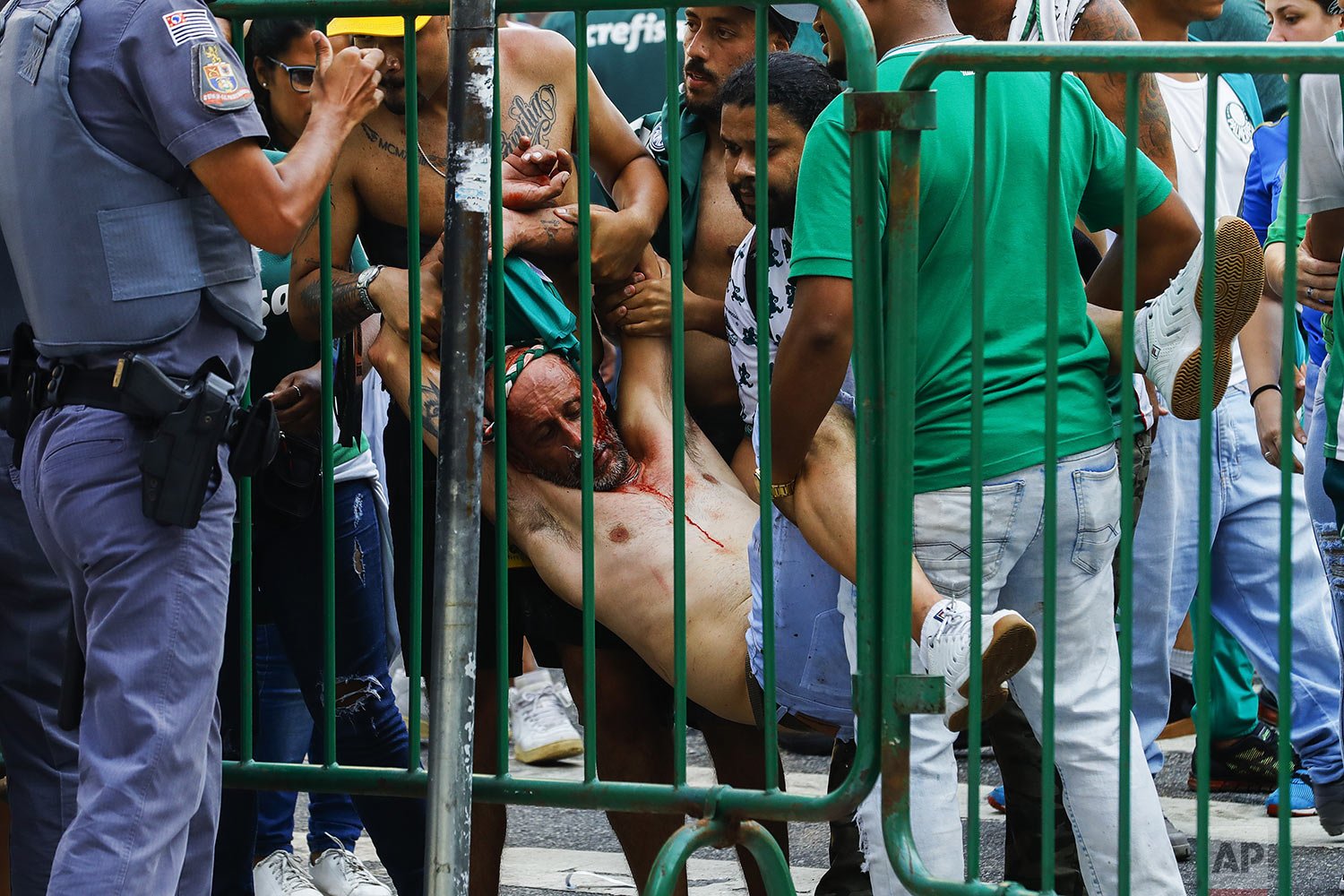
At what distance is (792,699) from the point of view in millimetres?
3482

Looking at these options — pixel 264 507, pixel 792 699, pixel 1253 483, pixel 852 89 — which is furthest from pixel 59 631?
pixel 1253 483

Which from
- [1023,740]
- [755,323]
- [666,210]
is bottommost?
[1023,740]

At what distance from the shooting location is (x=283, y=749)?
4512 millimetres

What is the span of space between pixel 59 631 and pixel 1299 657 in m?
2.87

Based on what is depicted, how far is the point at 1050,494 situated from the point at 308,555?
1636 millimetres

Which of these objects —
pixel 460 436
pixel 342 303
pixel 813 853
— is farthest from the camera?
pixel 813 853

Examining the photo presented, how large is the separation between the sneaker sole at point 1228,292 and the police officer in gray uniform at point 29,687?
2022 millimetres

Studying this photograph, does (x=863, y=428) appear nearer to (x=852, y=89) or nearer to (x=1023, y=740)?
(x=852, y=89)

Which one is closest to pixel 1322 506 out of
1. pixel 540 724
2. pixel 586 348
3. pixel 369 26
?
pixel 586 348

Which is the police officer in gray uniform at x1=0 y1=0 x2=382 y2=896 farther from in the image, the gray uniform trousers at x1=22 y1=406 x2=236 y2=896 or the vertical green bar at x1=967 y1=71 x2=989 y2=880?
the vertical green bar at x1=967 y1=71 x2=989 y2=880

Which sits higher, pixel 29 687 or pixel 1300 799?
pixel 29 687

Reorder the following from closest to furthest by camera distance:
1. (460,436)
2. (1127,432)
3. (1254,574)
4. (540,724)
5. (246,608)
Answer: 1. (460,436)
2. (1127,432)
3. (246,608)
4. (1254,574)
5. (540,724)

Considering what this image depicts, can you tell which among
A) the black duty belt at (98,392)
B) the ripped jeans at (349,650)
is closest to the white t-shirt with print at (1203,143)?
the ripped jeans at (349,650)

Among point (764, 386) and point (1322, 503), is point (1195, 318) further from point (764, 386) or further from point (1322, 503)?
point (1322, 503)
